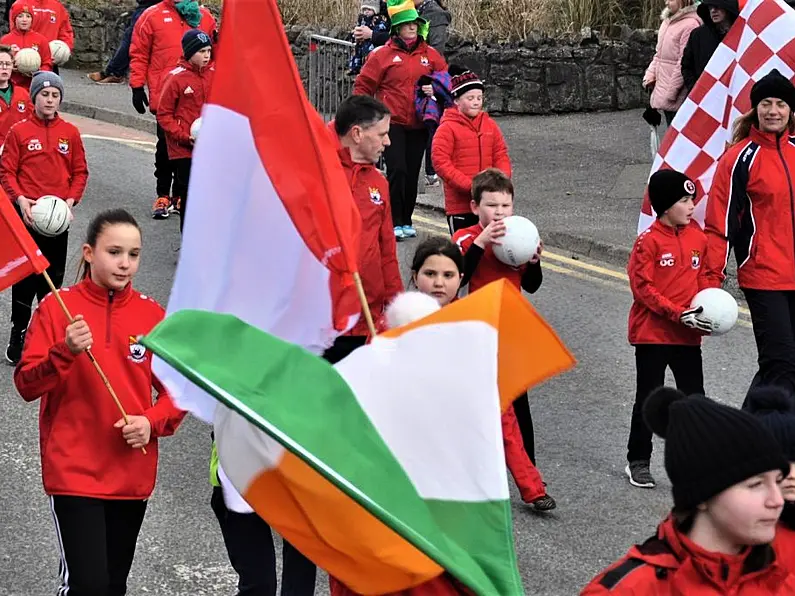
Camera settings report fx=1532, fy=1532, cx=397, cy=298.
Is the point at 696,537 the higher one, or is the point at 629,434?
the point at 696,537

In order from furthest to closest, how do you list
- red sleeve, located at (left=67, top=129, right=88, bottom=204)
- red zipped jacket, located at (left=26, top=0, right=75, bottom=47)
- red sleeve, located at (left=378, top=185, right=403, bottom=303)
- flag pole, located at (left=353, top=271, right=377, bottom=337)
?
red zipped jacket, located at (left=26, top=0, right=75, bottom=47) < red sleeve, located at (left=67, top=129, right=88, bottom=204) < red sleeve, located at (left=378, top=185, right=403, bottom=303) < flag pole, located at (left=353, top=271, right=377, bottom=337)

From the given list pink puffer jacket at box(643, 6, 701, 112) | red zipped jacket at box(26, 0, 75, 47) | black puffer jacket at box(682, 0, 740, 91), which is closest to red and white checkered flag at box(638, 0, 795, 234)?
black puffer jacket at box(682, 0, 740, 91)

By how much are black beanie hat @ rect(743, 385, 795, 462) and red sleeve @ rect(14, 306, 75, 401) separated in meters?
2.30

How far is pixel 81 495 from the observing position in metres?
5.27

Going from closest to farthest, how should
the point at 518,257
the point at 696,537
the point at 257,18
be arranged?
the point at 696,537
the point at 257,18
the point at 518,257

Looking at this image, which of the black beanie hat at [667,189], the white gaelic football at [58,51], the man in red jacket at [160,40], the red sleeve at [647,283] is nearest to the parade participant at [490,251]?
the red sleeve at [647,283]

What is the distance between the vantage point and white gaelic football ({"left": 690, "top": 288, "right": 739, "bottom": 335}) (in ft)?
24.3

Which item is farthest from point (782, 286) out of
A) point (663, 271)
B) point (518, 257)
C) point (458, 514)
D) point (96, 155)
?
point (96, 155)

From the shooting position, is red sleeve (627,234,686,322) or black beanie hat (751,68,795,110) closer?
red sleeve (627,234,686,322)

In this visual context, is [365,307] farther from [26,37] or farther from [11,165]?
[26,37]

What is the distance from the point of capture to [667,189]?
746cm

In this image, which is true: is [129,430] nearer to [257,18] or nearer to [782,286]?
[257,18]

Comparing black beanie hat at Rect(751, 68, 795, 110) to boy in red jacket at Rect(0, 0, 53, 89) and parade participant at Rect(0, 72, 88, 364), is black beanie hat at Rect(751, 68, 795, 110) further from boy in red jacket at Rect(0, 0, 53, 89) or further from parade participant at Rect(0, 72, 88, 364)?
boy in red jacket at Rect(0, 0, 53, 89)

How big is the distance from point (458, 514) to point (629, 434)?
4674 mm
